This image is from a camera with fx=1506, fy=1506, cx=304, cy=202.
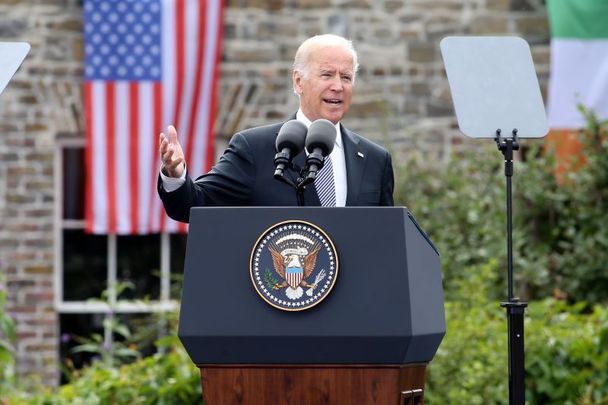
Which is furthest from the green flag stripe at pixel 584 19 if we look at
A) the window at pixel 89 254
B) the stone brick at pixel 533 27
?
the window at pixel 89 254

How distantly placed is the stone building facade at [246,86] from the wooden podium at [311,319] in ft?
20.8

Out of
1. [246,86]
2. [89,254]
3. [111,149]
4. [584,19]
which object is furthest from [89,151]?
[584,19]

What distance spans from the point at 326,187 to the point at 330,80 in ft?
1.10

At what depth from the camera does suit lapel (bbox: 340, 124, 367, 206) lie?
15.5 ft

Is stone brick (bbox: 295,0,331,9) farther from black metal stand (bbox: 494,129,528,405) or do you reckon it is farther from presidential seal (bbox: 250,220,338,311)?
presidential seal (bbox: 250,220,338,311)

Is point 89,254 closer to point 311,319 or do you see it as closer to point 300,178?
point 300,178

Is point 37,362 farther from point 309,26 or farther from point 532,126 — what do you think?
point 532,126

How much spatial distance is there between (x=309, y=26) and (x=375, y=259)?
685cm

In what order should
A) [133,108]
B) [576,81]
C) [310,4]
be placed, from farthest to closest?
1. [310,4]
2. [133,108]
3. [576,81]

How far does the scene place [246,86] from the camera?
10594 mm

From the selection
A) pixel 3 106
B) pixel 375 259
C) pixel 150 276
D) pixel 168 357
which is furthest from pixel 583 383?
pixel 3 106

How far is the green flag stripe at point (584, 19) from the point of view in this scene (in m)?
10.2

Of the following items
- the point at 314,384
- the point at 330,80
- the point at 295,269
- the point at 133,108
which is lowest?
the point at 314,384

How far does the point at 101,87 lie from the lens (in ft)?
33.9
